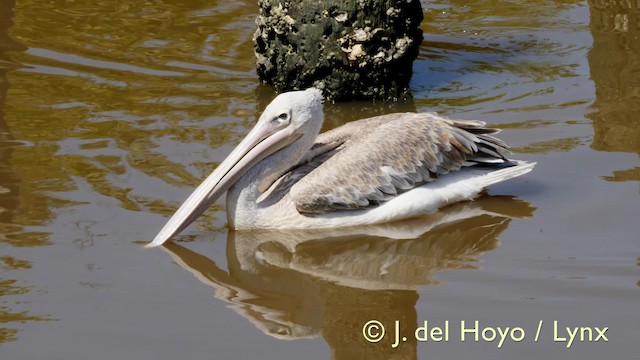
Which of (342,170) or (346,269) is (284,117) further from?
(346,269)

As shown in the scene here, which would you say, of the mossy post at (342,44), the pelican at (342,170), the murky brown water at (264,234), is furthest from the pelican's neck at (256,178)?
the mossy post at (342,44)

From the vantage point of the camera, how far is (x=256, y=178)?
6.46 m

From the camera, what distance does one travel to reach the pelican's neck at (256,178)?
20.8ft

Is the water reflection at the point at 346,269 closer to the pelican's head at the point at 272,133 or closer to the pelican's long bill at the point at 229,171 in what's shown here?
the pelican's long bill at the point at 229,171

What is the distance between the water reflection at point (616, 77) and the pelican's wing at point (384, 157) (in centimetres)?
90

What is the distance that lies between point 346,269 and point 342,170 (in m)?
0.76

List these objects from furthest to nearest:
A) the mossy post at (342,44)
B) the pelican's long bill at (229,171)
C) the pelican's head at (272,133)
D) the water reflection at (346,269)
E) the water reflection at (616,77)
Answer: the mossy post at (342,44)
the water reflection at (616,77)
the pelican's head at (272,133)
the pelican's long bill at (229,171)
the water reflection at (346,269)

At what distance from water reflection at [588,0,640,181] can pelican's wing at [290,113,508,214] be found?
0.90m

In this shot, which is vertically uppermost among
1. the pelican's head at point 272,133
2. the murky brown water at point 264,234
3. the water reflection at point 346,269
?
the pelican's head at point 272,133

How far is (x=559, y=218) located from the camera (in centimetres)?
641

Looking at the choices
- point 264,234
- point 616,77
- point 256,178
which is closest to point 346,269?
point 264,234

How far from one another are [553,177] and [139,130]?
108 inches

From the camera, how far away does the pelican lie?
6355mm

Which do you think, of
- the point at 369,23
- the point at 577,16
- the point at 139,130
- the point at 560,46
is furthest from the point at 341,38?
the point at 577,16
